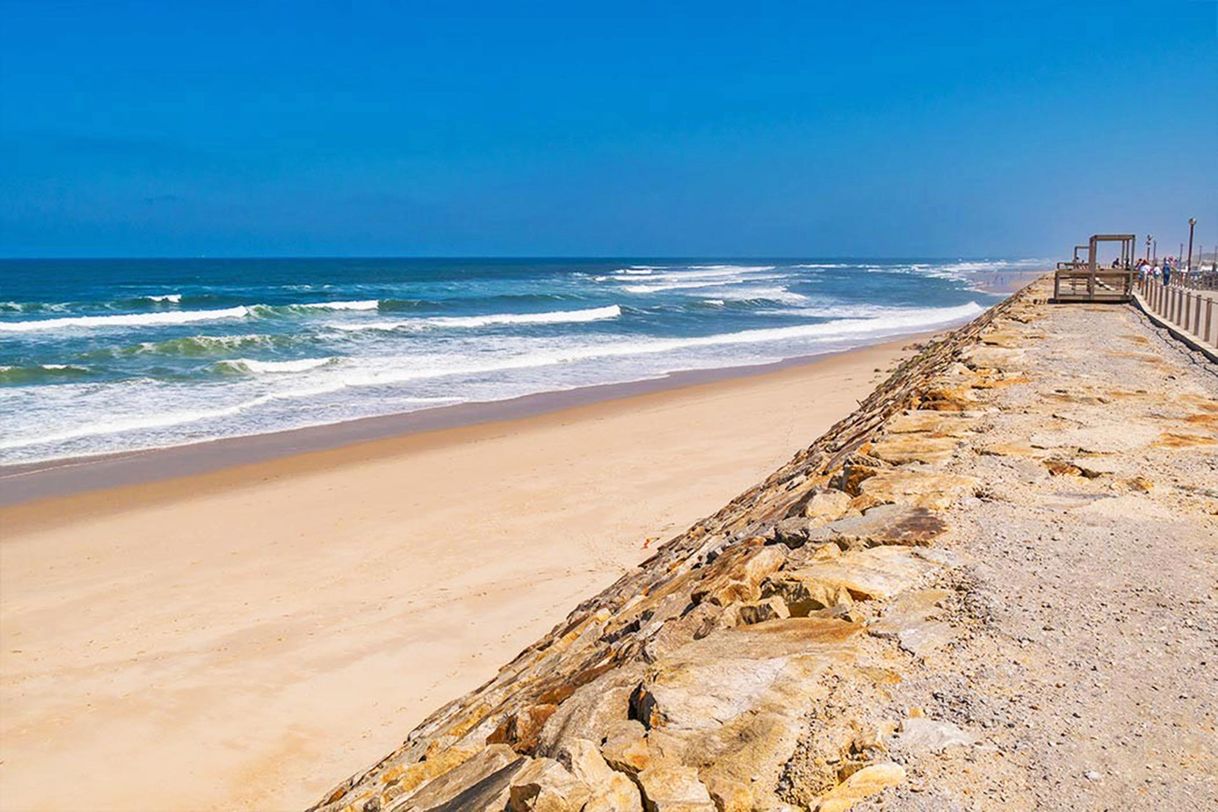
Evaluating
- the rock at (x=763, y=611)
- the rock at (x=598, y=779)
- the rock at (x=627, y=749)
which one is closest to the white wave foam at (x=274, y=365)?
the rock at (x=763, y=611)

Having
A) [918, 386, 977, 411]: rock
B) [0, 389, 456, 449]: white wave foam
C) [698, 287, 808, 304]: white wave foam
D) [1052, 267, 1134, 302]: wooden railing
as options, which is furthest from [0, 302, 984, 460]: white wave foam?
[918, 386, 977, 411]: rock

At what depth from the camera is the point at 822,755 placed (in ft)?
7.72

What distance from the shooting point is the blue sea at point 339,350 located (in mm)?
15961

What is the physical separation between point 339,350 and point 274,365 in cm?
325

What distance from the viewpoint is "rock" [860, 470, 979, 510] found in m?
4.46

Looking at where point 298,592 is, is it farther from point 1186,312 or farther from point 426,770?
point 1186,312

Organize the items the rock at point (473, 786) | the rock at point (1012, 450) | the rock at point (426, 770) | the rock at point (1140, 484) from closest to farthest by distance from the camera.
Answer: the rock at point (473, 786) < the rock at point (426, 770) < the rock at point (1140, 484) < the rock at point (1012, 450)

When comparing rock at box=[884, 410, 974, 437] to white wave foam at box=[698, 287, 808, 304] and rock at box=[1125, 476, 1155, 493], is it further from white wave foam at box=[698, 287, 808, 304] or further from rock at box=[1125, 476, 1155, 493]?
white wave foam at box=[698, 287, 808, 304]

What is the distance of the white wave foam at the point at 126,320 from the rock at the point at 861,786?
116 ft

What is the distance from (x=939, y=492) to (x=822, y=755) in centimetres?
252

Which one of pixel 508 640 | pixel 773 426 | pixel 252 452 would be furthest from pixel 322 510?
pixel 773 426

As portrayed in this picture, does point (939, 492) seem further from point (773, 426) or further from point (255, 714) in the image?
point (773, 426)

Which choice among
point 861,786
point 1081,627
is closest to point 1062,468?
point 1081,627

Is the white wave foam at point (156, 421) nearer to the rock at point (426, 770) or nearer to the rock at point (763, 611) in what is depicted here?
the rock at point (426, 770)
